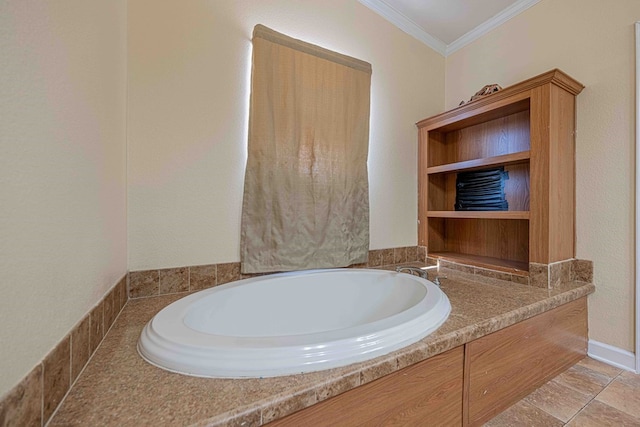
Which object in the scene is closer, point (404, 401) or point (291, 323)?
point (404, 401)

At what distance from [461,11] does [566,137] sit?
1175 millimetres

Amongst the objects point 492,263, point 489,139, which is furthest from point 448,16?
point 492,263

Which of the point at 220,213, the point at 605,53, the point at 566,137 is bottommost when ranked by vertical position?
the point at 220,213

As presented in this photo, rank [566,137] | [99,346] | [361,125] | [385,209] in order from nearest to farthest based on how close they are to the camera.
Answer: [99,346], [566,137], [361,125], [385,209]

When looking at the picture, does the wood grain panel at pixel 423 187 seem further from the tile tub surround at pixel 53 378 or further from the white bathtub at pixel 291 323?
the tile tub surround at pixel 53 378

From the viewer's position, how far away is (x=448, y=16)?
195cm

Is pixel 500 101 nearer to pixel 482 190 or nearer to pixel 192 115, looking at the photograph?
pixel 482 190

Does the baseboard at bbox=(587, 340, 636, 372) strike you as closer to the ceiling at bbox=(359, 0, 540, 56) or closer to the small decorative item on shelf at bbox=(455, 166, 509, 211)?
the small decorative item on shelf at bbox=(455, 166, 509, 211)

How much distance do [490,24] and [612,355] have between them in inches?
89.4

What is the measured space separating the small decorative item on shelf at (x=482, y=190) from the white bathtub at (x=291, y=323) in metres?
0.90

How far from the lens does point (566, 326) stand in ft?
4.40

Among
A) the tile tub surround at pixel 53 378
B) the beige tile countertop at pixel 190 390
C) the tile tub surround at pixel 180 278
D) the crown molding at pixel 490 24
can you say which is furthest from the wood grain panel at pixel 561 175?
the tile tub surround at pixel 53 378

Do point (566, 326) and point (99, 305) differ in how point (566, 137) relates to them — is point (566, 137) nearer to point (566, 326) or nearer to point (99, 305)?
point (566, 326)

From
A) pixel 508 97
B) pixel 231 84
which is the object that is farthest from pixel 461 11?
pixel 231 84
